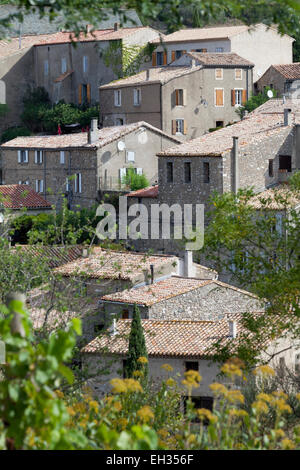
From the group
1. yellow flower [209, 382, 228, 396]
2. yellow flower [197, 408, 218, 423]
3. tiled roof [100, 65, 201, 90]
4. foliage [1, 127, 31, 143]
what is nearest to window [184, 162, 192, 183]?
tiled roof [100, 65, 201, 90]

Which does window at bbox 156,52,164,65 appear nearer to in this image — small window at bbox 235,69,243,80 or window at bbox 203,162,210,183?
small window at bbox 235,69,243,80

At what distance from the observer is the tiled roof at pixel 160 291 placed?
2808 cm

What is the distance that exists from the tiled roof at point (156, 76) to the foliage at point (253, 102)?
3.15m

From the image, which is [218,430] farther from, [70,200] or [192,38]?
[192,38]

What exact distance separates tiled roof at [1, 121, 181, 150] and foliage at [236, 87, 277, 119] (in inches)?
189

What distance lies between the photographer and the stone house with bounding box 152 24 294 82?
2148 inches

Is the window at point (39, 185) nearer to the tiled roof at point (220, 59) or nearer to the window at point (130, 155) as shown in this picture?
the window at point (130, 155)

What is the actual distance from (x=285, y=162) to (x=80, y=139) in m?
12.0

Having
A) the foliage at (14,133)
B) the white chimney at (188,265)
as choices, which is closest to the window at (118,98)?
the foliage at (14,133)

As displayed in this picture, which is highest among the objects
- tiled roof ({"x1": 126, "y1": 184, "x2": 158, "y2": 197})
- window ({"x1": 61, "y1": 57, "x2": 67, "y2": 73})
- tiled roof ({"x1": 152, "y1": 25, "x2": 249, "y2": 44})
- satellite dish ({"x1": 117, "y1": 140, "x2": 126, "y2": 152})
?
tiled roof ({"x1": 152, "y1": 25, "x2": 249, "y2": 44})

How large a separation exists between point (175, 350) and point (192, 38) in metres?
35.4

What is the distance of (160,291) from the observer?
29.1 metres

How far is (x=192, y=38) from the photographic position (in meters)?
57.7

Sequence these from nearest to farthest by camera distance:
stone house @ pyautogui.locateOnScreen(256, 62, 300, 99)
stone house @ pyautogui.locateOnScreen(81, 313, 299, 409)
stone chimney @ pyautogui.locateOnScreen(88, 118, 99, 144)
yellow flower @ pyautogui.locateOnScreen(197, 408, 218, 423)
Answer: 1. yellow flower @ pyautogui.locateOnScreen(197, 408, 218, 423)
2. stone house @ pyautogui.locateOnScreen(81, 313, 299, 409)
3. stone chimney @ pyautogui.locateOnScreen(88, 118, 99, 144)
4. stone house @ pyautogui.locateOnScreen(256, 62, 300, 99)
